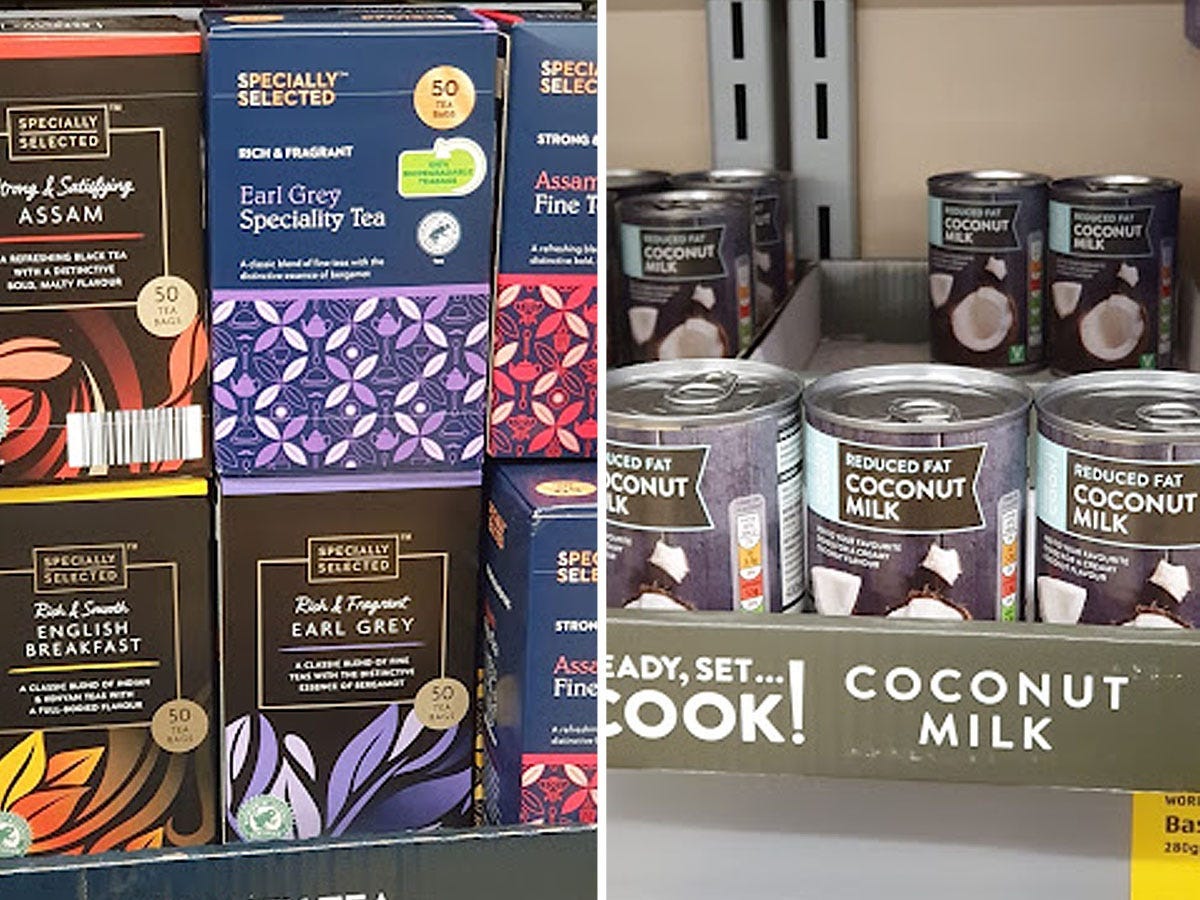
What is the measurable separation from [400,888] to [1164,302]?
1.09 metres

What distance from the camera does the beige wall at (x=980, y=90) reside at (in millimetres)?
2193

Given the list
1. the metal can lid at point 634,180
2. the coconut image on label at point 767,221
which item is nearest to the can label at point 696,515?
the coconut image on label at point 767,221

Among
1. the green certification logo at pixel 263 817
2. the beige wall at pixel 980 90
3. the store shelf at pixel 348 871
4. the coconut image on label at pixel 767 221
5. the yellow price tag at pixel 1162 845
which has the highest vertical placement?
the beige wall at pixel 980 90

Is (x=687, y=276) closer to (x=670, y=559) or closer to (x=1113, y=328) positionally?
(x=1113, y=328)

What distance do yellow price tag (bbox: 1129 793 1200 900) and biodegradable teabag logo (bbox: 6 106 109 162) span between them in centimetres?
87

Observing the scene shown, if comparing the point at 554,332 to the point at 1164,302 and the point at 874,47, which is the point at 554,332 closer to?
the point at 1164,302

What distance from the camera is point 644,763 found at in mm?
1349

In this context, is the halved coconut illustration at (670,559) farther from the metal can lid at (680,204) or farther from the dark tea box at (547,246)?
the metal can lid at (680,204)

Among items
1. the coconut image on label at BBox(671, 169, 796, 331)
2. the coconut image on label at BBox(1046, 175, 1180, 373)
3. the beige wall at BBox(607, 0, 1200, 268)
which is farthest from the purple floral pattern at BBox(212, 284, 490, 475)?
the beige wall at BBox(607, 0, 1200, 268)

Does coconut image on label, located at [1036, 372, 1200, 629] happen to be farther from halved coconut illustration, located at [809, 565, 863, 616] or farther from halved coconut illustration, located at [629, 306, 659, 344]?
halved coconut illustration, located at [629, 306, 659, 344]

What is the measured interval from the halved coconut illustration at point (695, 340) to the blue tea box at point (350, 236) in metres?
0.57

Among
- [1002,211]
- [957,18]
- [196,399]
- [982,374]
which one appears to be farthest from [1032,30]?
[196,399]

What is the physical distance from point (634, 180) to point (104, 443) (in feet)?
3.02

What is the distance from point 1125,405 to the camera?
1.43 m
